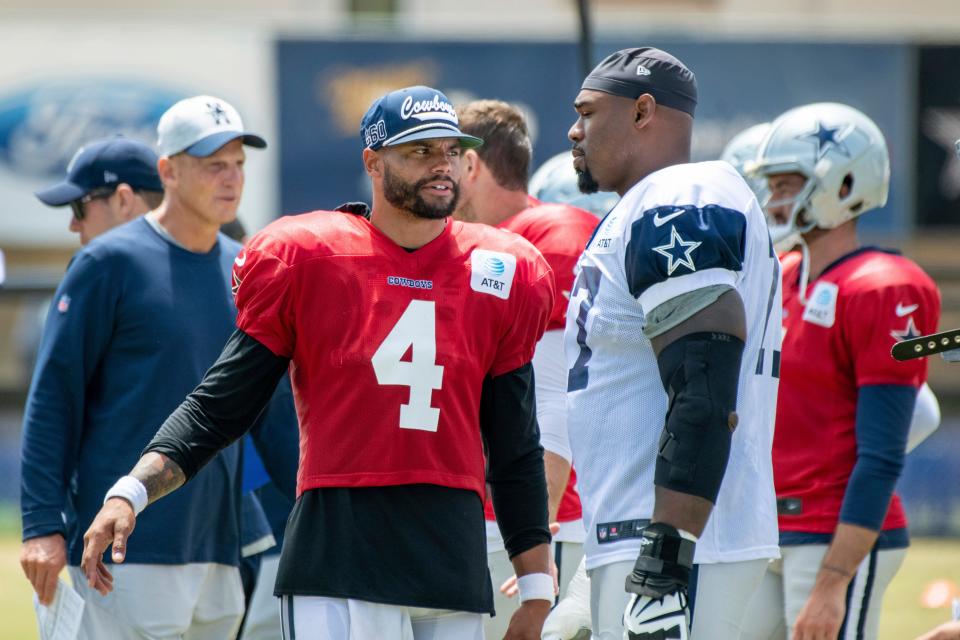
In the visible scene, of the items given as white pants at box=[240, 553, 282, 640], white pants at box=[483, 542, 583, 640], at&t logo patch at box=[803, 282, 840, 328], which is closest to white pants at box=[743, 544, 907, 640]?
white pants at box=[483, 542, 583, 640]

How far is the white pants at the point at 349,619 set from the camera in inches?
132

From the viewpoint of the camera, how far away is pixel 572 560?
4.77 metres

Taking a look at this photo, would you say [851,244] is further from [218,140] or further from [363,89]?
[363,89]

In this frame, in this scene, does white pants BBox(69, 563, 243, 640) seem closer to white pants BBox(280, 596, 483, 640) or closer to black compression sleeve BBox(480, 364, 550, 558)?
white pants BBox(280, 596, 483, 640)

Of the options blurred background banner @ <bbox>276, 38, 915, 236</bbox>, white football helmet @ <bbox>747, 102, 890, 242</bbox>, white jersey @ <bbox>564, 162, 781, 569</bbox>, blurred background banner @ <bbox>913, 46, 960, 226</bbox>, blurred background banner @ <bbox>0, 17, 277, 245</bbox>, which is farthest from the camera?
blurred background banner @ <bbox>913, 46, 960, 226</bbox>

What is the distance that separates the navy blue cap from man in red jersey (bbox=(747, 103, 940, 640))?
1.27m

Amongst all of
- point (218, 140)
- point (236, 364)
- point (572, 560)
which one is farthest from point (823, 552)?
point (218, 140)

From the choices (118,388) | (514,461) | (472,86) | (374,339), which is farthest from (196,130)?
(472,86)

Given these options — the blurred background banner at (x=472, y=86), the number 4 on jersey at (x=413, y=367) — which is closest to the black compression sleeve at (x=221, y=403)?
the number 4 on jersey at (x=413, y=367)

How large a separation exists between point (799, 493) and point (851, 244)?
2.89 feet

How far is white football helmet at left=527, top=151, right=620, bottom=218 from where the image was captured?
5.68 m

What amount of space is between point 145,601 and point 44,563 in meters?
0.33

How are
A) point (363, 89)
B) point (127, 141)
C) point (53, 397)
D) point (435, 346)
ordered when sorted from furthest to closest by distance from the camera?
1. point (363, 89)
2. point (127, 141)
3. point (53, 397)
4. point (435, 346)

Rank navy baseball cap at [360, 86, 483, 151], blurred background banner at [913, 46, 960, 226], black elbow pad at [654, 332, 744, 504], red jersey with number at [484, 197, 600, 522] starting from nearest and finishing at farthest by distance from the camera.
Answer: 1. black elbow pad at [654, 332, 744, 504]
2. navy baseball cap at [360, 86, 483, 151]
3. red jersey with number at [484, 197, 600, 522]
4. blurred background banner at [913, 46, 960, 226]
